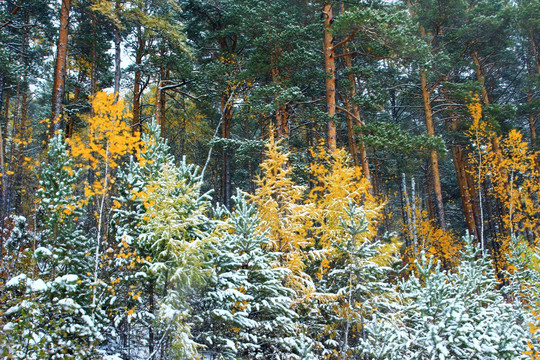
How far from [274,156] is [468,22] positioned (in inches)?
529

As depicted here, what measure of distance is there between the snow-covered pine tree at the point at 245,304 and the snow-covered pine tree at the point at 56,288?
176cm

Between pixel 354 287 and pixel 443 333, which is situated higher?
pixel 354 287

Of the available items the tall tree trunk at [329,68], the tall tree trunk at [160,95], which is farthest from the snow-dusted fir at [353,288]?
the tall tree trunk at [160,95]

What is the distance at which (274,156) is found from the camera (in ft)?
25.2

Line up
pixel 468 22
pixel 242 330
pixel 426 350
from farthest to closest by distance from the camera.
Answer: pixel 468 22, pixel 242 330, pixel 426 350

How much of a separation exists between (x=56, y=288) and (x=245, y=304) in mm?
2942

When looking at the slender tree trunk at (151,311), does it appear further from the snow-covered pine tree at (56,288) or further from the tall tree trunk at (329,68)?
the tall tree trunk at (329,68)

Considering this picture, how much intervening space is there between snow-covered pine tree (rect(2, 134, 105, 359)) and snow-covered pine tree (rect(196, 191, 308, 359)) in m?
1.76

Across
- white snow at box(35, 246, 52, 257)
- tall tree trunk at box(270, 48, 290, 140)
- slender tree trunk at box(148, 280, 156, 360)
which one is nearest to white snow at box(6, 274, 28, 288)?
white snow at box(35, 246, 52, 257)

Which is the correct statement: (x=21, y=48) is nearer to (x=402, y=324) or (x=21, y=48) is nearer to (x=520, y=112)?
(x=402, y=324)

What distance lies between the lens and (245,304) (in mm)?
5773

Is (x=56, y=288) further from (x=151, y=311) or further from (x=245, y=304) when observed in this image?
(x=245, y=304)

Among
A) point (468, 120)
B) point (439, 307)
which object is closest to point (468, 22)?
point (468, 120)

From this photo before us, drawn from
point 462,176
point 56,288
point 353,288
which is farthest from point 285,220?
point 462,176
